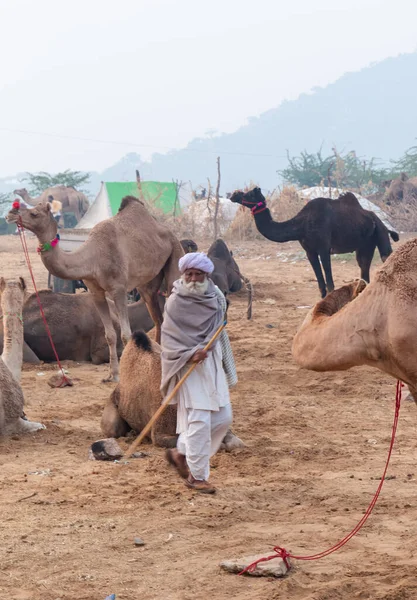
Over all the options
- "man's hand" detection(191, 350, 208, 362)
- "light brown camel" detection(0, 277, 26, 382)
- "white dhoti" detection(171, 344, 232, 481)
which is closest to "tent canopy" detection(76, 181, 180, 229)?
"light brown camel" detection(0, 277, 26, 382)

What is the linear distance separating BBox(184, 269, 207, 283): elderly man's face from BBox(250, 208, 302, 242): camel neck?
8.43m

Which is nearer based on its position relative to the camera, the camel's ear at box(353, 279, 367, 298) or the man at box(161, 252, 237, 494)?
the camel's ear at box(353, 279, 367, 298)

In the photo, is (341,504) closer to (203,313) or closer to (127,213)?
(203,313)

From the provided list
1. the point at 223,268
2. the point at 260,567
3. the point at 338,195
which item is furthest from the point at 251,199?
the point at 338,195

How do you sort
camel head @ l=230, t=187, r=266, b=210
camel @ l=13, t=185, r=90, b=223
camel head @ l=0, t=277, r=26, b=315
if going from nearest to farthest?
camel head @ l=0, t=277, r=26, b=315
camel head @ l=230, t=187, r=266, b=210
camel @ l=13, t=185, r=90, b=223

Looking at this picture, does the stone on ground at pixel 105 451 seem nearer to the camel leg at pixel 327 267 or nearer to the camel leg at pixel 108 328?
the camel leg at pixel 108 328

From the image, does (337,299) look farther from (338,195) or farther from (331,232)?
(338,195)

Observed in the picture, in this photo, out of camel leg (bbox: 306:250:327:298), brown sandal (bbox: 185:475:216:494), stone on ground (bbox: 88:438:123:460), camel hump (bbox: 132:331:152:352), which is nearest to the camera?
brown sandal (bbox: 185:475:216:494)

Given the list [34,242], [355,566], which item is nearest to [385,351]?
[355,566]

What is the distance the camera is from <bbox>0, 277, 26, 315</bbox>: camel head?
26.4 ft

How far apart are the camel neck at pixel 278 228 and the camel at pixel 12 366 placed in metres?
7.05

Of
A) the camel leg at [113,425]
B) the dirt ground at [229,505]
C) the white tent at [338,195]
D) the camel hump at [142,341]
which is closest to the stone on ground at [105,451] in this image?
the dirt ground at [229,505]

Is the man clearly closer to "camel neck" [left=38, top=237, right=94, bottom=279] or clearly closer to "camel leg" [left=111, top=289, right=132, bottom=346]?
"camel neck" [left=38, top=237, right=94, bottom=279]

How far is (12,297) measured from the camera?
810 centimetres
